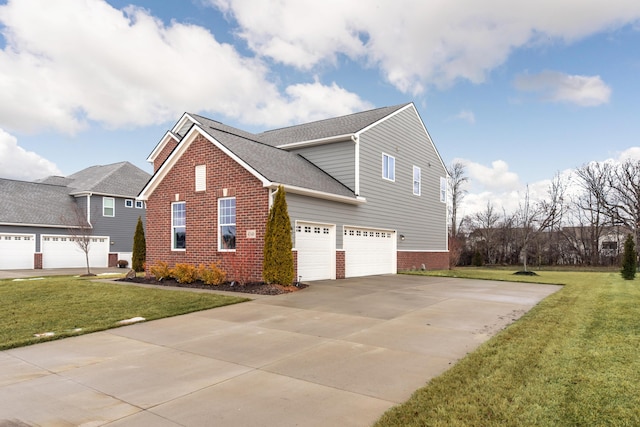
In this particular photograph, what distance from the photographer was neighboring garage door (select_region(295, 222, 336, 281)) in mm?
14102

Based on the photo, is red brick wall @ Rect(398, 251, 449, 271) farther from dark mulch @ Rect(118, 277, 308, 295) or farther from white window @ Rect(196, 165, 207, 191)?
white window @ Rect(196, 165, 207, 191)

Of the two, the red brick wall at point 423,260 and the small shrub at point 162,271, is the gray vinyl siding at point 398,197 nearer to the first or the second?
the red brick wall at point 423,260

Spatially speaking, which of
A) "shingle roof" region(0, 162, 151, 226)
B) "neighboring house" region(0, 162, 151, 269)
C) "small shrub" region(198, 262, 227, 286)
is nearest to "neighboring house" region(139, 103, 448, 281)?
"small shrub" region(198, 262, 227, 286)

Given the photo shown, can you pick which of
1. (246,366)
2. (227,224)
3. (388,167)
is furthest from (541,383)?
(388,167)

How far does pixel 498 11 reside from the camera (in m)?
11.6

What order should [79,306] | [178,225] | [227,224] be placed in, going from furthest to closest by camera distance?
[178,225] → [227,224] → [79,306]

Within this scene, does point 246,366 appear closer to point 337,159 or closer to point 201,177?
point 201,177

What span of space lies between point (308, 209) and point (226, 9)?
805 cm

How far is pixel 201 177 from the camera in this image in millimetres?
14562

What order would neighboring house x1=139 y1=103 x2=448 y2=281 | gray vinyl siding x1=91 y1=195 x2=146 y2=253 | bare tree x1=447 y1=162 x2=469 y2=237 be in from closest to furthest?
neighboring house x1=139 y1=103 x2=448 y2=281 < gray vinyl siding x1=91 y1=195 x2=146 y2=253 < bare tree x1=447 y1=162 x2=469 y2=237

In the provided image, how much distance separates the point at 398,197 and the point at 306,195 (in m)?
7.61

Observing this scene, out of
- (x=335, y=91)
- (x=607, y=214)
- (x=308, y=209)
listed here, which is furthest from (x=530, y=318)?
(x=607, y=214)

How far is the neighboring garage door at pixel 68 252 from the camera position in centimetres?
2695

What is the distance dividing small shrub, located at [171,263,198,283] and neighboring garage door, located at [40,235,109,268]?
18.8m
